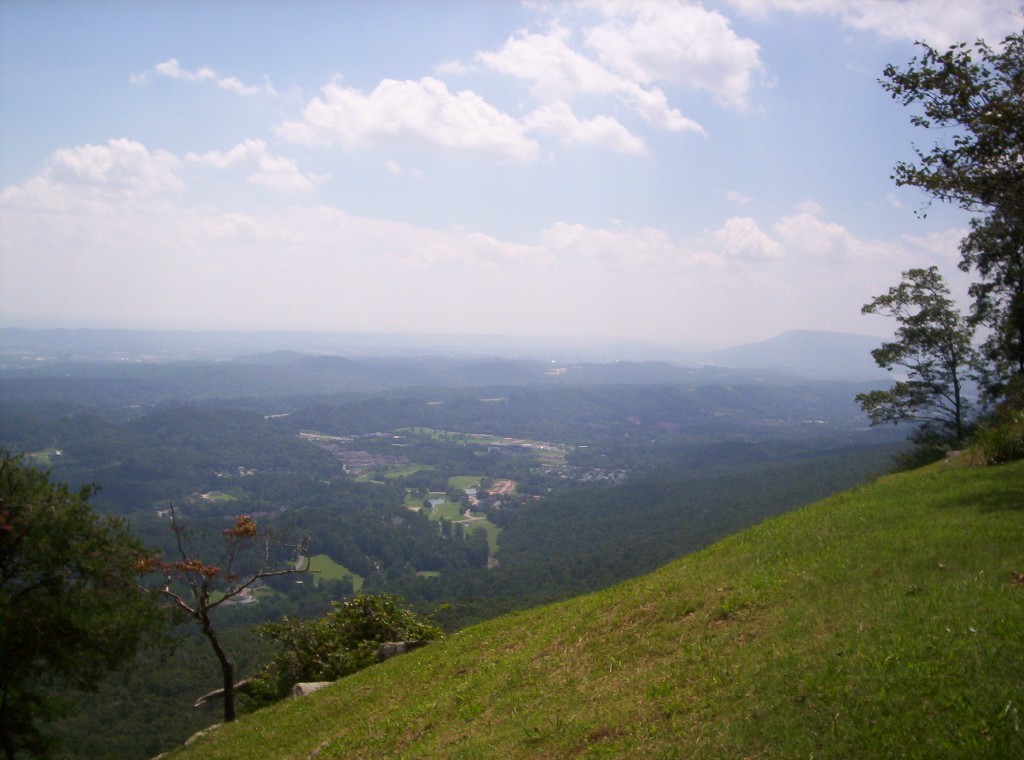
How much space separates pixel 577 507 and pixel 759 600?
315ft

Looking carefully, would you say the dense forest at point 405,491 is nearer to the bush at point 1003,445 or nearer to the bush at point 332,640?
the bush at point 332,640

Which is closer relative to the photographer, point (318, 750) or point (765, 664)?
point (765, 664)

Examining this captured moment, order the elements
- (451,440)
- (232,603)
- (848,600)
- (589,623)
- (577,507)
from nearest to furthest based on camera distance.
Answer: (848,600) → (589,623) → (232,603) → (577,507) → (451,440)

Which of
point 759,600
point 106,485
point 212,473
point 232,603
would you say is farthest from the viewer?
point 212,473

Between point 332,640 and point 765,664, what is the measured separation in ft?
46.2

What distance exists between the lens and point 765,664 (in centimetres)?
614

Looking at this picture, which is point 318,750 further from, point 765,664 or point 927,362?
point 927,362

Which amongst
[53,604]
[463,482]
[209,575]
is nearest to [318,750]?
[209,575]

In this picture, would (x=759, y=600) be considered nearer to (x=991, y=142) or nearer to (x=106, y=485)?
(x=991, y=142)

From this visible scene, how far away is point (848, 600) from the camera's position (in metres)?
7.02

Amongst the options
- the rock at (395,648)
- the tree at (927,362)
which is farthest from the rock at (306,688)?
the tree at (927,362)

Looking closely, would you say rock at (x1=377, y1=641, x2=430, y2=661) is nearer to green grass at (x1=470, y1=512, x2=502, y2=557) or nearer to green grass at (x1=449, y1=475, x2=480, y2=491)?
green grass at (x1=470, y1=512, x2=502, y2=557)

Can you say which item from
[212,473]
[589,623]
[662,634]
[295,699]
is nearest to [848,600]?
[662,634]

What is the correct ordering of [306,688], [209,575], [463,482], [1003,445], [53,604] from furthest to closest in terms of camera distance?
[463,482] → [53,604] → [306,688] → [209,575] → [1003,445]
